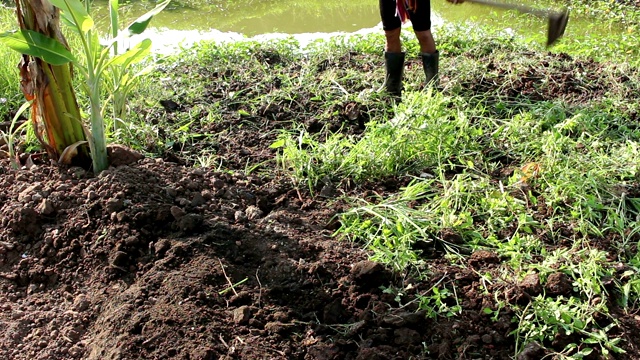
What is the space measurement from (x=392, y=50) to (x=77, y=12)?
2.24 meters

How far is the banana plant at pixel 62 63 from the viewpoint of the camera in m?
2.74

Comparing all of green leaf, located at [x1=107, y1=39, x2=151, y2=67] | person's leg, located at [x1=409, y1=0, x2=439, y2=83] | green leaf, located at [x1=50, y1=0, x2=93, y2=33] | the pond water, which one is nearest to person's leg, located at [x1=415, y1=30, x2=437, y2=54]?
person's leg, located at [x1=409, y1=0, x2=439, y2=83]

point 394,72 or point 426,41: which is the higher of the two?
point 426,41

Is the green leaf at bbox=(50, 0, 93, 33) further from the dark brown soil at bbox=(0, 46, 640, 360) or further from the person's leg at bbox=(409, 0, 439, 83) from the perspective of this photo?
the person's leg at bbox=(409, 0, 439, 83)

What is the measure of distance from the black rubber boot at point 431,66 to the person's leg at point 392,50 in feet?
0.51

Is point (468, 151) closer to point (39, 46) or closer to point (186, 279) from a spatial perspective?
point (186, 279)

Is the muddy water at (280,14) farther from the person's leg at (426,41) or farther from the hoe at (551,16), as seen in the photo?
the person's leg at (426,41)

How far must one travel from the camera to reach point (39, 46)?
8.97ft

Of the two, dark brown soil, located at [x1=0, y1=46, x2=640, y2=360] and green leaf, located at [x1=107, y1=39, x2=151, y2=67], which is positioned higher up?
green leaf, located at [x1=107, y1=39, x2=151, y2=67]

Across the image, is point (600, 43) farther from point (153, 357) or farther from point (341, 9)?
point (153, 357)

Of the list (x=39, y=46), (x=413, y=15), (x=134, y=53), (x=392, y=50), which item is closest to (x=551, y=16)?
(x=413, y=15)

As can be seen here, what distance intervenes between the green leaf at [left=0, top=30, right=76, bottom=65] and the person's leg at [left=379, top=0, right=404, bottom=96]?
2.15 metres

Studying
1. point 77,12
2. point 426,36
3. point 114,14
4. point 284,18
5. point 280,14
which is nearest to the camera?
point 77,12

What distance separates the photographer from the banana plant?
274 centimetres
